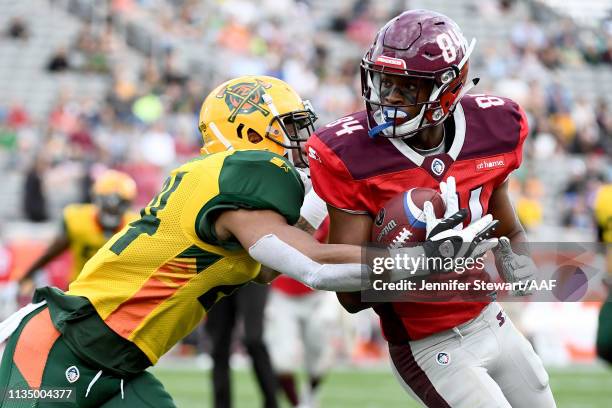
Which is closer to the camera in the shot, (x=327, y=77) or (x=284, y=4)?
(x=327, y=77)

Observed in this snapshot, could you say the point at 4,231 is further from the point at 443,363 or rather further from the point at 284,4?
the point at 443,363

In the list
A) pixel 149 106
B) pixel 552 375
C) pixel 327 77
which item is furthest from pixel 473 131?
pixel 327 77

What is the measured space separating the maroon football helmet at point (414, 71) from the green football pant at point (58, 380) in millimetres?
1185

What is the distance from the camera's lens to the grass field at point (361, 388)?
29.8 ft

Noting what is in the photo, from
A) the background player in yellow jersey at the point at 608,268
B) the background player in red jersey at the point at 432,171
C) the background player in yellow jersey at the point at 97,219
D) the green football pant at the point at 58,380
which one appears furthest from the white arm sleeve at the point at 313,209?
the background player in yellow jersey at the point at 97,219

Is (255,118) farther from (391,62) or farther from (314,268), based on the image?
(314,268)

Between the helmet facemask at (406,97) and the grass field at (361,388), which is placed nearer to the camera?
the helmet facemask at (406,97)

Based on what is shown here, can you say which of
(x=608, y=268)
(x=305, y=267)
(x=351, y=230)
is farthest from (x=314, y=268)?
(x=608, y=268)

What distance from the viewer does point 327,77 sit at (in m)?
16.5

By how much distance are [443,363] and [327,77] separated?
12.8m

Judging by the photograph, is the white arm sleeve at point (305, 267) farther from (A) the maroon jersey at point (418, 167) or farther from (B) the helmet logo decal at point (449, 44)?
(B) the helmet logo decal at point (449, 44)

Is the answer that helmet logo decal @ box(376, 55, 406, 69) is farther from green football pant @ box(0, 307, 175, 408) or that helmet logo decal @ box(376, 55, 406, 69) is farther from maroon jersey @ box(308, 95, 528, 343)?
green football pant @ box(0, 307, 175, 408)

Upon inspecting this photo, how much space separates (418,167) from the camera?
3.97 metres

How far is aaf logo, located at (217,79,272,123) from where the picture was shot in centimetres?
419
